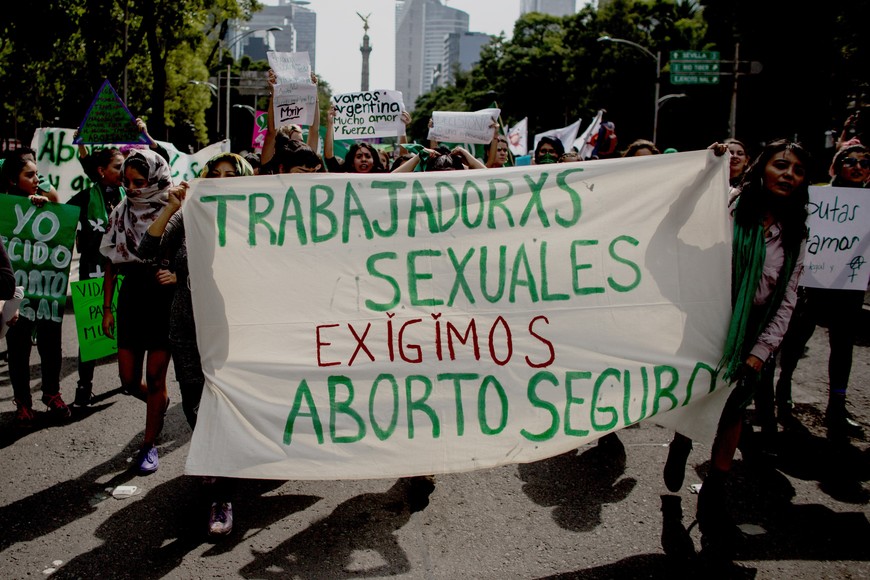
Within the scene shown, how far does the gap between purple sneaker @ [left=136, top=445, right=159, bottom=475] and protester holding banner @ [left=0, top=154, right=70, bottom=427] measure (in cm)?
116

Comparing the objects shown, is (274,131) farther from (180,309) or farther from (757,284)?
(757,284)

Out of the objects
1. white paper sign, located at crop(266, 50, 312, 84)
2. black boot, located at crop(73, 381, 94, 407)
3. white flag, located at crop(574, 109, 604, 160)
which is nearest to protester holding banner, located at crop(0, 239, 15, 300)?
black boot, located at crop(73, 381, 94, 407)

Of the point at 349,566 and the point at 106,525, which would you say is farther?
the point at 106,525

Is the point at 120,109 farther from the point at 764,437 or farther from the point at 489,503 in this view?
the point at 764,437

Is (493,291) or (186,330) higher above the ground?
(493,291)

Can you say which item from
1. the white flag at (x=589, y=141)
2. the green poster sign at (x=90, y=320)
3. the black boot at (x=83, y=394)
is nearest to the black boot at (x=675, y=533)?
the green poster sign at (x=90, y=320)

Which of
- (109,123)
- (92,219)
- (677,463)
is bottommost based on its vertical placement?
(677,463)

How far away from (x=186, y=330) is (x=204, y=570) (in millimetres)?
1062

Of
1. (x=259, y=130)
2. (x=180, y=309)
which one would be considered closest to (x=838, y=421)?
(x=180, y=309)

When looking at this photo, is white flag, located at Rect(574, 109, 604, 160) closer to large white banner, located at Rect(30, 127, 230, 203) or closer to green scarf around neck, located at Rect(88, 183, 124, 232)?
large white banner, located at Rect(30, 127, 230, 203)

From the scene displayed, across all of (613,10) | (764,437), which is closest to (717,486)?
(764,437)

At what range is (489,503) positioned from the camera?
386 cm

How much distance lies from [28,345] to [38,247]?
62 centimetres

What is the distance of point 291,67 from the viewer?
7277mm
